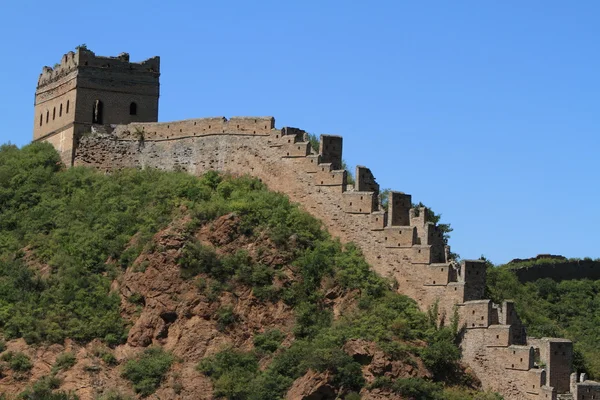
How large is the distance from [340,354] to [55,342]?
8.69 m

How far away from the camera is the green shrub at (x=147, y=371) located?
164ft

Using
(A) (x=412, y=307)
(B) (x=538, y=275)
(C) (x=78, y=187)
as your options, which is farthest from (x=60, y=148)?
(B) (x=538, y=275)

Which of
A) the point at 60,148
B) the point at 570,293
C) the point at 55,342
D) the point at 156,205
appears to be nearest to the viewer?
the point at 55,342

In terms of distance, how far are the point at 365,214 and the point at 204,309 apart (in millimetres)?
5575

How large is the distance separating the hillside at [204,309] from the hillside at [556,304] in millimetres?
5403

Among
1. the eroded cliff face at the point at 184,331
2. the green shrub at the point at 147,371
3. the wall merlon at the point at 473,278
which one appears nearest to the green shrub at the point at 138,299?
the eroded cliff face at the point at 184,331

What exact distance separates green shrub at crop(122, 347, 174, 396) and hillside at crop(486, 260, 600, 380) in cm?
1049

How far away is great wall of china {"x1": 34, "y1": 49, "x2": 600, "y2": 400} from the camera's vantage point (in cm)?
4866

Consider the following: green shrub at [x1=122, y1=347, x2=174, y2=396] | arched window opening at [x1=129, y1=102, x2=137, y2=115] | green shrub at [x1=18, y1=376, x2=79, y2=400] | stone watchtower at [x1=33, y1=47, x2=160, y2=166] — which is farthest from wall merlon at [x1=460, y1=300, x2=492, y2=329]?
arched window opening at [x1=129, y1=102, x2=137, y2=115]

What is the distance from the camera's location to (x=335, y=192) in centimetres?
5434

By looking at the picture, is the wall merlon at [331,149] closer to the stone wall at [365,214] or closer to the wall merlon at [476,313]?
the stone wall at [365,214]

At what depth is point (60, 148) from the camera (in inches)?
2431

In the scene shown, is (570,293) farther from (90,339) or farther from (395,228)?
(90,339)

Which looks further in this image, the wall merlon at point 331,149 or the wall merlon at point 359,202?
the wall merlon at point 331,149
